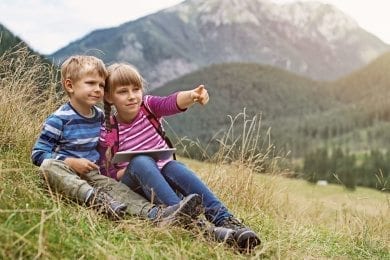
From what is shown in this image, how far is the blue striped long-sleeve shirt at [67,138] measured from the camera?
11.2 feet

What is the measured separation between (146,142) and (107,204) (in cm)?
62

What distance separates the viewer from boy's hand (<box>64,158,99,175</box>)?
133 inches

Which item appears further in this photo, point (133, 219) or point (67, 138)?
point (67, 138)

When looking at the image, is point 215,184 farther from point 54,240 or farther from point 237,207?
point 54,240

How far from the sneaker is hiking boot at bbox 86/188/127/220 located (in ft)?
0.79

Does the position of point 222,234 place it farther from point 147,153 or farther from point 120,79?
point 120,79

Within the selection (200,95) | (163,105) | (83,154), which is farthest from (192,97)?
(83,154)

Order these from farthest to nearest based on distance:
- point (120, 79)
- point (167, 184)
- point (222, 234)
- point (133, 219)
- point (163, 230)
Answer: point (120, 79) → point (167, 184) → point (133, 219) → point (222, 234) → point (163, 230)

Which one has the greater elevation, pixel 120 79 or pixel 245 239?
pixel 120 79

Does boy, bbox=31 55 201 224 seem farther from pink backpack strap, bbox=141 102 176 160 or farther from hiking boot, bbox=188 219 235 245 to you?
pink backpack strap, bbox=141 102 176 160

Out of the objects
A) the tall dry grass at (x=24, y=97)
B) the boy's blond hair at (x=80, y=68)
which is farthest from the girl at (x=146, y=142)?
the tall dry grass at (x=24, y=97)

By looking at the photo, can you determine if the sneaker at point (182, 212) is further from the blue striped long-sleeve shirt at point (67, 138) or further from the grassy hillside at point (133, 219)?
the blue striped long-sleeve shirt at point (67, 138)

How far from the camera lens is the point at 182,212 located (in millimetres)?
3105

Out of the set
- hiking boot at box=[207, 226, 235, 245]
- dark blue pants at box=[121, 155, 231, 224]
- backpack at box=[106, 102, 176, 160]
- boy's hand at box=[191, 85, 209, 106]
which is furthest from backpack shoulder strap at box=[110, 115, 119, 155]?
hiking boot at box=[207, 226, 235, 245]
